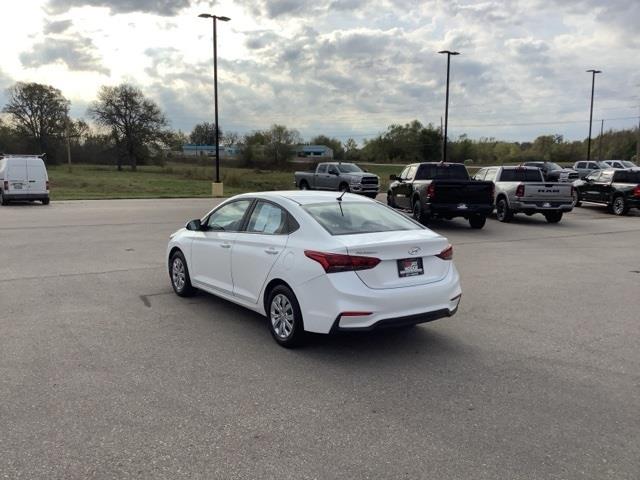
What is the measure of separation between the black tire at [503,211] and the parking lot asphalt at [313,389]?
1012 centimetres

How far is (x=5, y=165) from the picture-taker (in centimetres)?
2231

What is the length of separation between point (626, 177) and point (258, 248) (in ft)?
65.4

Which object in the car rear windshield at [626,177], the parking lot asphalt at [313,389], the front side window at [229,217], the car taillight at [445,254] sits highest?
the car rear windshield at [626,177]

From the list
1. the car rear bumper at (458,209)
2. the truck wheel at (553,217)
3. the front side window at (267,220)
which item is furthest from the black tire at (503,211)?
the front side window at (267,220)

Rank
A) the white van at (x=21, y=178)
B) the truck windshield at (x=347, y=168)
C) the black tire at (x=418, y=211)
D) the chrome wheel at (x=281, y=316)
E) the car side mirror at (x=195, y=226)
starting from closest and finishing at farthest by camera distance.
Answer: the chrome wheel at (x=281, y=316) < the car side mirror at (x=195, y=226) < the black tire at (x=418, y=211) < the white van at (x=21, y=178) < the truck windshield at (x=347, y=168)

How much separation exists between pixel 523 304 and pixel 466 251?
4718 millimetres

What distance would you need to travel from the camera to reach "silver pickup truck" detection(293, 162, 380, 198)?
29.0m

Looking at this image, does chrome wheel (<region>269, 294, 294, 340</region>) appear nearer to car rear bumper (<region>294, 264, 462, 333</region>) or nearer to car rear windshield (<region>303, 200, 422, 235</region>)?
car rear bumper (<region>294, 264, 462, 333</region>)

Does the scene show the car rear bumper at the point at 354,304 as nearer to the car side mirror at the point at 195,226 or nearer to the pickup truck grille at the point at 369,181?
the car side mirror at the point at 195,226

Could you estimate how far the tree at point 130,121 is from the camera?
71.3m

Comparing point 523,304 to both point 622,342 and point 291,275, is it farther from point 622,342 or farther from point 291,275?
point 291,275

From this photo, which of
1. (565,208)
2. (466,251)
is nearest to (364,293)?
(466,251)

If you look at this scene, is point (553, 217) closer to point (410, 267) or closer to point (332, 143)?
point (410, 267)

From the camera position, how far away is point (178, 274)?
7453 millimetres
